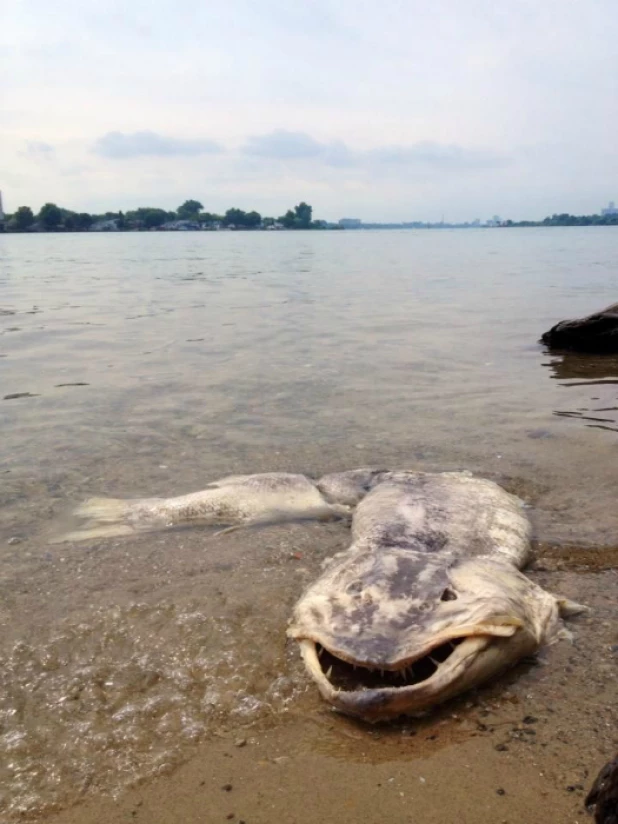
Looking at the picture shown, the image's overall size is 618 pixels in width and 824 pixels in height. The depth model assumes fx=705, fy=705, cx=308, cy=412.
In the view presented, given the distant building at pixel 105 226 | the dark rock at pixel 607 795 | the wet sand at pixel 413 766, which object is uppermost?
the distant building at pixel 105 226

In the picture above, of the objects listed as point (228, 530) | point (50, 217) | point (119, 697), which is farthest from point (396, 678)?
point (50, 217)

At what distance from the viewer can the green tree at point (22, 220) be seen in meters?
125

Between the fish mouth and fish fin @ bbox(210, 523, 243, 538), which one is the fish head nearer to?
the fish mouth

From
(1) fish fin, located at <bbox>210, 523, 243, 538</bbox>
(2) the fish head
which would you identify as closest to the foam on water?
(2) the fish head

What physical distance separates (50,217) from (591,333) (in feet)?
426

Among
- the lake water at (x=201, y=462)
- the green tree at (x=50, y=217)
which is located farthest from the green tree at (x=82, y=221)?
the lake water at (x=201, y=462)

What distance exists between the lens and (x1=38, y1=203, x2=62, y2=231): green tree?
126 metres

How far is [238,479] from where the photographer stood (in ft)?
19.0

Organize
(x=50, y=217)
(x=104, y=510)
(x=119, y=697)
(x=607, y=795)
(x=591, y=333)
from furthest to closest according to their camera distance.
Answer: (x=50, y=217) < (x=591, y=333) < (x=104, y=510) < (x=119, y=697) < (x=607, y=795)

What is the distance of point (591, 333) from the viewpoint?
11.9m

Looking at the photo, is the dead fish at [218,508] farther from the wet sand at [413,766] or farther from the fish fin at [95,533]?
the wet sand at [413,766]

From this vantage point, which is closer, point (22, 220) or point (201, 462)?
point (201, 462)

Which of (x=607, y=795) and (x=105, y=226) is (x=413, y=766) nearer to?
(x=607, y=795)

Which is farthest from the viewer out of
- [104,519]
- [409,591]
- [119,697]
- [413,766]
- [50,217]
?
[50,217]
